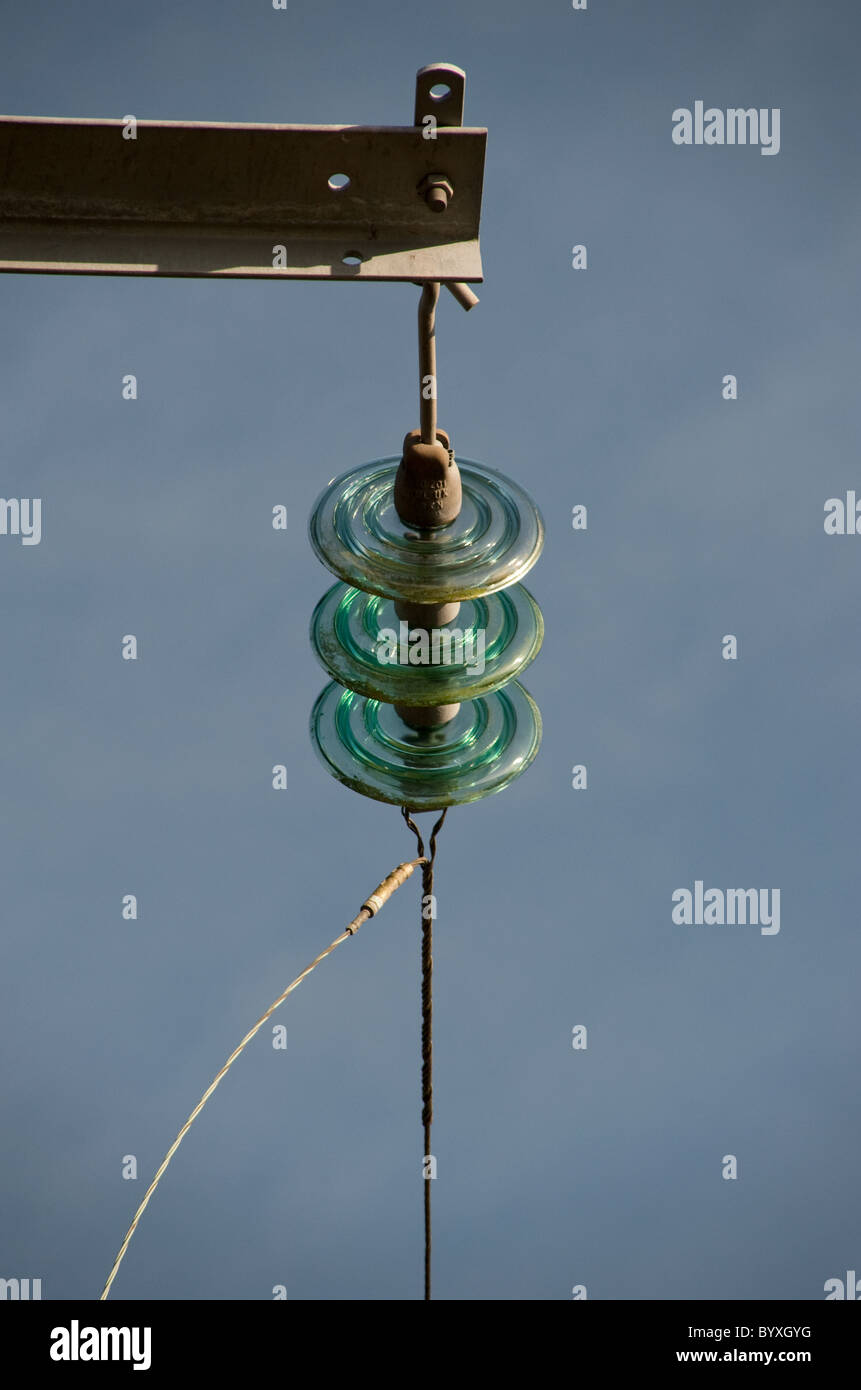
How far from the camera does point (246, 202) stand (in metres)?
9.00

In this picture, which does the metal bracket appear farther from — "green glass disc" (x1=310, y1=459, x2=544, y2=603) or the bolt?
"green glass disc" (x1=310, y1=459, x2=544, y2=603)

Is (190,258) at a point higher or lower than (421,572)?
higher

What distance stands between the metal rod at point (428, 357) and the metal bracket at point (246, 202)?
1.08ft

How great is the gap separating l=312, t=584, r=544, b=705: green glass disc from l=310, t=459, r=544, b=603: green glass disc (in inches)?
15.8

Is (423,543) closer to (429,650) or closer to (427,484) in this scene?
(427,484)

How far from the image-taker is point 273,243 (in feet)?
29.7

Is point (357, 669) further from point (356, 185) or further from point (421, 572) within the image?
point (356, 185)

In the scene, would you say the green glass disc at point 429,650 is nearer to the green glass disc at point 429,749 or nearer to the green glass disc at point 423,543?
the green glass disc at point 423,543

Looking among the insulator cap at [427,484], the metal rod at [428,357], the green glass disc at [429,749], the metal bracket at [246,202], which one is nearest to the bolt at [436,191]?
the metal bracket at [246,202]

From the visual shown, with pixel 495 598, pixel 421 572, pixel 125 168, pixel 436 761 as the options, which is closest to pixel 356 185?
pixel 125 168

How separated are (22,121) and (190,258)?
38.3 inches

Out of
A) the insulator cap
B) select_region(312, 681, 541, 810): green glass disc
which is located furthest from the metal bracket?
select_region(312, 681, 541, 810): green glass disc

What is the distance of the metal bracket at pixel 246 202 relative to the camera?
8.77m

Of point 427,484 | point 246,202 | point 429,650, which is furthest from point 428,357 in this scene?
point 429,650
